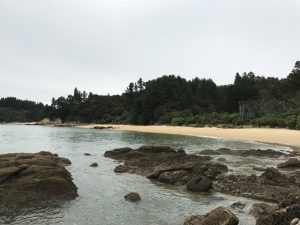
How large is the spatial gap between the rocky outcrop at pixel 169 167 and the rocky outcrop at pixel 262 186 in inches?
35.2

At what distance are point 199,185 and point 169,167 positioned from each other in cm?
423

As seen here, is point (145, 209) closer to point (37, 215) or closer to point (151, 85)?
point (37, 215)

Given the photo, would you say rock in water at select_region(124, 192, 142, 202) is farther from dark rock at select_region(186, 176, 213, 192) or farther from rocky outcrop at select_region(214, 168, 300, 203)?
rocky outcrop at select_region(214, 168, 300, 203)

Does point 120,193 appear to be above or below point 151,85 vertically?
below

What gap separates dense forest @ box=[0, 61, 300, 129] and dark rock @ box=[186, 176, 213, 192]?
140ft

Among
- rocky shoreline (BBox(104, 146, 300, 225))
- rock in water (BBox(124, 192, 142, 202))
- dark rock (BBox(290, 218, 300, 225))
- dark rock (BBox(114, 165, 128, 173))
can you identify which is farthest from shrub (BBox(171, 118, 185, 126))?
dark rock (BBox(290, 218, 300, 225))

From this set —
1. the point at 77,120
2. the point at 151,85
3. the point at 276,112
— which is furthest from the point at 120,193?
the point at 77,120

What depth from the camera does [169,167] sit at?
76.2 feet

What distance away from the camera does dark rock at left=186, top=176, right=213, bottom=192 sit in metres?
19.1

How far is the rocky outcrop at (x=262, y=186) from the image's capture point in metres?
17.8

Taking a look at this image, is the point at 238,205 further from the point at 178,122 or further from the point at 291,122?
the point at 178,122

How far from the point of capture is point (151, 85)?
121688 mm

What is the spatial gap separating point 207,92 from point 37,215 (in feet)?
378

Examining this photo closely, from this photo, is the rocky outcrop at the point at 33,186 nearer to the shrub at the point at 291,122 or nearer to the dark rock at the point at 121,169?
the dark rock at the point at 121,169
